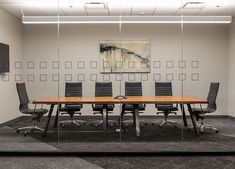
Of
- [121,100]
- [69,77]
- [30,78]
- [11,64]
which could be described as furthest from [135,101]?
[11,64]

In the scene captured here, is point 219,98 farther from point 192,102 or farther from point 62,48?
point 62,48

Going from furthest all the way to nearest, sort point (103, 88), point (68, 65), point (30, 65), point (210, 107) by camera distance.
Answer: point (103, 88) < point (210, 107) < point (68, 65) < point (30, 65)

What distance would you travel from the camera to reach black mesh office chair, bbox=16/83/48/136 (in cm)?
534

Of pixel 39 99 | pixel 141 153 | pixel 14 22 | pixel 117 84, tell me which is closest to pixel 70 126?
pixel 39 99

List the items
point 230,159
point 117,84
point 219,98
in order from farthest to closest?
point 117,84
point 219,98
point 230,159

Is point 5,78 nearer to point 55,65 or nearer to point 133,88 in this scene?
point 55,65

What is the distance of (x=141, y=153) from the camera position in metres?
4.64

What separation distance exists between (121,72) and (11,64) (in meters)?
2.11

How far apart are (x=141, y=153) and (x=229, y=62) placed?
8.30 ft

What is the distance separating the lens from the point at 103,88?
20.4 ft

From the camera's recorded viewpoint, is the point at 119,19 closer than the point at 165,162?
No

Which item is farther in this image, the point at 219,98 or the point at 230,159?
the point at 219,98

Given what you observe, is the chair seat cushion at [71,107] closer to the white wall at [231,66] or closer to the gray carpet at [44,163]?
the gray carpet at [44,163]

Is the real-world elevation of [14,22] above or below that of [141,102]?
above
